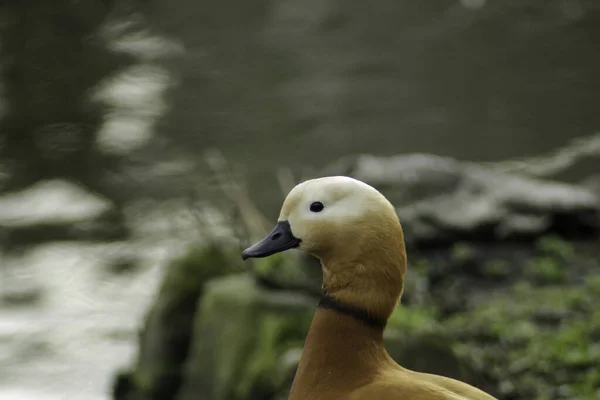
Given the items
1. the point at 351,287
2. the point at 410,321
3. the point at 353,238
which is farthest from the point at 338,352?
the point at 410,321

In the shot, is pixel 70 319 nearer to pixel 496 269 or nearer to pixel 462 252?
pixel 462 252

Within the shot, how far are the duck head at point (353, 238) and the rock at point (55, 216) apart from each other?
5934 mm

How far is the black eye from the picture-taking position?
3.35 meters

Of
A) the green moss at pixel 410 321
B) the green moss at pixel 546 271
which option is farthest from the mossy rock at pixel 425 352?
the green moss at pixel 546 271

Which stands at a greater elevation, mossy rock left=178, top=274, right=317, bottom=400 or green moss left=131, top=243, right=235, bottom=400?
mossy rock left=178, top=274, right=317, bottom=400

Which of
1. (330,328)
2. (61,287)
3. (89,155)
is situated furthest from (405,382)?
(89,155)

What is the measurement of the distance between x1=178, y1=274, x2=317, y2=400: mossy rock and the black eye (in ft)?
5.02

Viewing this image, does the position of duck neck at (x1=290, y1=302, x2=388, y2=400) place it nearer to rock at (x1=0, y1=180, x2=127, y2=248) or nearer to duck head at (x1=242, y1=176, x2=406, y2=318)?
duck head at (x1=242, y1=176, x2=406, y2=318)

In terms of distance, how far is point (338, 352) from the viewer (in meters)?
3.35

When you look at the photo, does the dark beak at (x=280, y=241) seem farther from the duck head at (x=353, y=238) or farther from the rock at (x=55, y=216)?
the rock at (x=55, y=216)

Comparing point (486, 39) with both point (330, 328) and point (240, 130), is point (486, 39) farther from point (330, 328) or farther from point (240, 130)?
point (330, 328)

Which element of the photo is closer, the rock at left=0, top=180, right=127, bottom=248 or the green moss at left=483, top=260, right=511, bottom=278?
the green moss at left=483, top=260, right=511, bottom=278

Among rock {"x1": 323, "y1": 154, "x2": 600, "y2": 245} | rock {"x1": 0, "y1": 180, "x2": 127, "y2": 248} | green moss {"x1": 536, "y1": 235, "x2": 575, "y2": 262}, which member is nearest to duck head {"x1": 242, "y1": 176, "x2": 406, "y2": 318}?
rock {"x1": 323, "y1": 154, "x2": 600, "y2": 245}

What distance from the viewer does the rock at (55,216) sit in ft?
30.2
